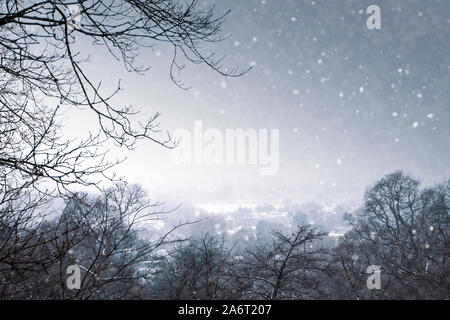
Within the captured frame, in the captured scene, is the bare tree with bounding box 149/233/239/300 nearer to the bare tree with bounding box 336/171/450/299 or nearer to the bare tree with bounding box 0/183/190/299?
the bare tree with bounding box 0/183/190/299

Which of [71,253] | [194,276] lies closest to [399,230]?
[194,276]

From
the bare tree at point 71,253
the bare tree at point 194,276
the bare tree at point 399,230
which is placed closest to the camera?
the bare tree at point 71,253

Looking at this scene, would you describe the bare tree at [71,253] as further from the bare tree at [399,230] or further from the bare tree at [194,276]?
the bare tree at [399,230]

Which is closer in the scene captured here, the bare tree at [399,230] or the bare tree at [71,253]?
the bare tree at [71,253]

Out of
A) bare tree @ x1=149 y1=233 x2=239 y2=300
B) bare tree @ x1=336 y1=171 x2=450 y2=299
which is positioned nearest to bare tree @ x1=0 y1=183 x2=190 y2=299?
bare tree @ x1=149 y1=233 x2=239 y2=300

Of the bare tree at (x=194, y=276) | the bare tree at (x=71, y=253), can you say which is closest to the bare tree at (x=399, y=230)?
the bare tree at (x=194, y=276)

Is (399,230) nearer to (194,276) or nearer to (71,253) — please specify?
(194,276)

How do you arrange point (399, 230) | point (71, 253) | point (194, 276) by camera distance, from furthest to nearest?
point (399, 230) < point (194, 276) < point (71, 253)

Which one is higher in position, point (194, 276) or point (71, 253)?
point (71, 253)

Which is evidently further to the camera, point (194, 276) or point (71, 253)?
point (194, 276)

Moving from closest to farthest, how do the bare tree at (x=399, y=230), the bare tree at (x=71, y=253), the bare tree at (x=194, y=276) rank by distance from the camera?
the bare tree at (x=71, y=253), the bare tree at (x=194, y=276), the bare tree at (x=399, y=230)
